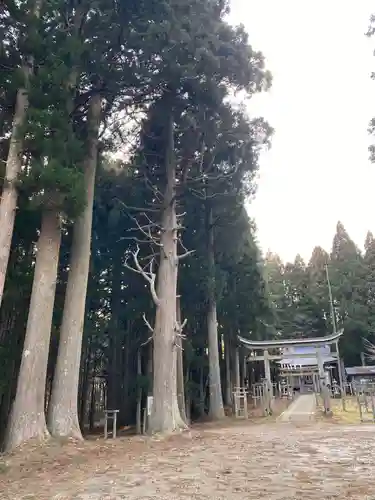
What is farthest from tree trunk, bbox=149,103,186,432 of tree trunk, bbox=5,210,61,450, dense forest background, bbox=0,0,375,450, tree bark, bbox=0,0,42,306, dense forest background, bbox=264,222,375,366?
dense forest background, bbox=264,222,375,366

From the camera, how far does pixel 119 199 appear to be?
13117mm

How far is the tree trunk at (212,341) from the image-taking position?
49.9 ft

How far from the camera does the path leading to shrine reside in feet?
13.6

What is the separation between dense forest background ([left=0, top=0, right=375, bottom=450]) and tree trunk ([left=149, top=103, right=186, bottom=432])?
32mm

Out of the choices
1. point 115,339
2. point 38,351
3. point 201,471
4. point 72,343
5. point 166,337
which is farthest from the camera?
point 115,339

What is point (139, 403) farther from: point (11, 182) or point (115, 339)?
point (11, 182)

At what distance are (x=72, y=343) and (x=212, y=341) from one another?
826 centimetres

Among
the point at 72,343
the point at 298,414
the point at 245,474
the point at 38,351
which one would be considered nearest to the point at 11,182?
the point at 38,351

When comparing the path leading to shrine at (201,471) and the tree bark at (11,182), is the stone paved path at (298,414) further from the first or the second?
the tree bark at (11,182)

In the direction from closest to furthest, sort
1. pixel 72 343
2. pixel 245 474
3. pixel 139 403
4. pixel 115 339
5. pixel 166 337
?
pixel 245 474, pixel 72 343, pixel 166 337, pixel 139 403, pixel 115 339

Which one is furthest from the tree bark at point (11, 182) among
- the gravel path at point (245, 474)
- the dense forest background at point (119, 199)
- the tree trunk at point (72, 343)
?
the gravel path at point (245, 474)

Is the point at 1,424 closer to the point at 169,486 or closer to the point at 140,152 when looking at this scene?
the point at 169,486

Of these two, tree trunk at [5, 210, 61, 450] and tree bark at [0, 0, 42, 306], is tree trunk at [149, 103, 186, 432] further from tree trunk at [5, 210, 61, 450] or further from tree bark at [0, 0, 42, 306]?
tree bark at [0, 0, 42, 306]

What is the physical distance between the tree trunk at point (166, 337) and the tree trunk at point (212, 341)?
159 inches
